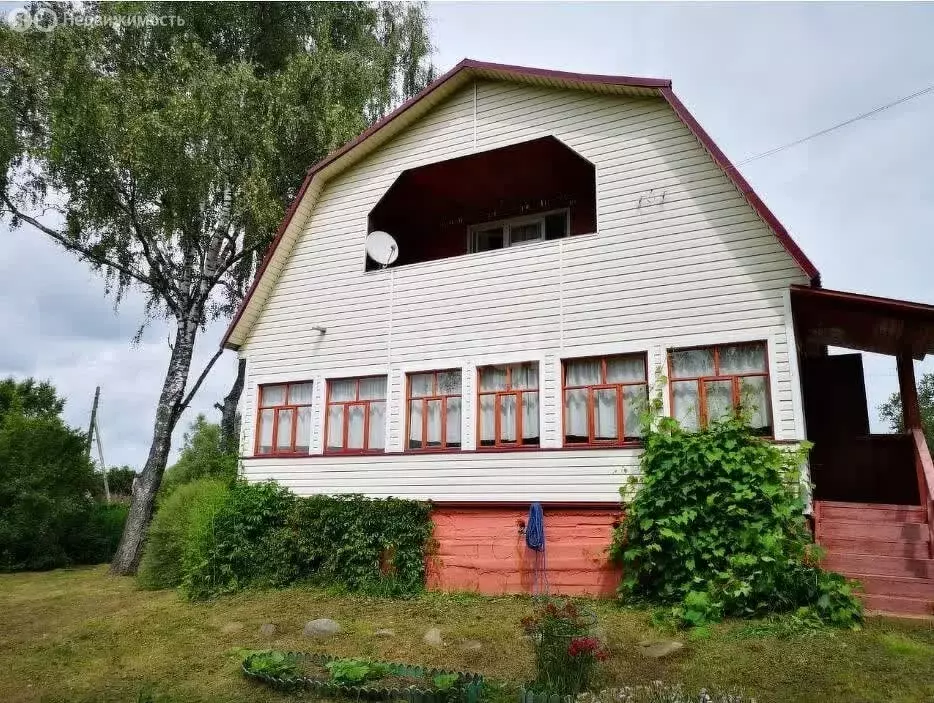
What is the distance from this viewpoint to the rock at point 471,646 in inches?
340

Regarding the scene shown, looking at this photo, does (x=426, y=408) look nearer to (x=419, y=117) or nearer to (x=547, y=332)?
(x=547, y=332)

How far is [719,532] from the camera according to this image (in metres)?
9.72

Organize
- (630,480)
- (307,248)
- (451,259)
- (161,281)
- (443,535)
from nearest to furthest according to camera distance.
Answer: (630,480) → (443,535) → (451,259) → (307,248) → (161,281)

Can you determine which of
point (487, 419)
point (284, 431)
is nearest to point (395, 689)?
point (487, 419)

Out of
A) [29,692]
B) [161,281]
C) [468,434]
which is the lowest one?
[29,692]

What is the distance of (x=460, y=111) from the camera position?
13938 mm

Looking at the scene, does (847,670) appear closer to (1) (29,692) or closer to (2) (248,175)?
(1) (29,692)

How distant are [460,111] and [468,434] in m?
6.53

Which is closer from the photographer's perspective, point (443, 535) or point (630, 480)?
point (630, 480)

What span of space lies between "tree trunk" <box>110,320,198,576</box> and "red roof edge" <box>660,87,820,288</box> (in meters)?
14.1

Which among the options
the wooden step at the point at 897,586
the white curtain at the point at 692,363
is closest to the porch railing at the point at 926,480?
the wooden step at the point at 897,586

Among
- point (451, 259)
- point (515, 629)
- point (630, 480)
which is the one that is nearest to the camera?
Result: point (515, 629)

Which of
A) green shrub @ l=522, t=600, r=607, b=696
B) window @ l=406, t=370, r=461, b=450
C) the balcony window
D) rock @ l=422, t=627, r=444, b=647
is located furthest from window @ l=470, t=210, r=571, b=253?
green shrub @ l=522, t=600, r=607, b=696

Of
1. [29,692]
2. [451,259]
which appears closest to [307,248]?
[451,259]
